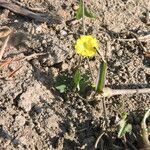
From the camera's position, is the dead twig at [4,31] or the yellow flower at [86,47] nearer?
the yellow flower at [86,47]

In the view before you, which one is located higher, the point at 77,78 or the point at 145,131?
the point at 77,78

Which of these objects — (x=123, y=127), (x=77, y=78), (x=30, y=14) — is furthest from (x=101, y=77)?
(x=30, y=14)

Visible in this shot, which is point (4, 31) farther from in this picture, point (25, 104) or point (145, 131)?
point (145, 131)

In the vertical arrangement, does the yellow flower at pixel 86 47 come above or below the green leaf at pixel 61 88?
above

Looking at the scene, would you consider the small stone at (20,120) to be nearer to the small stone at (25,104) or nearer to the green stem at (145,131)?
the small stone at (25,104)

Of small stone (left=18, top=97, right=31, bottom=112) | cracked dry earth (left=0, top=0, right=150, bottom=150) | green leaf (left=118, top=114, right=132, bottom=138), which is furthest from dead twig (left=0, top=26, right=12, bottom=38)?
green leaf (left=118, top=114, right=132, bottom=138)

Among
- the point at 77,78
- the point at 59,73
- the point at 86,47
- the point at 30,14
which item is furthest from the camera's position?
the point at 30,14

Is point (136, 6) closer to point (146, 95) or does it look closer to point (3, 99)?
point (146, 95)

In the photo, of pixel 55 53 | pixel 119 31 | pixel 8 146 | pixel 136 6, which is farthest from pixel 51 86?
pixel 136 6

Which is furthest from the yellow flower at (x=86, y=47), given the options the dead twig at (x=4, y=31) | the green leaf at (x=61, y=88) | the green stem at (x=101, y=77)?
the dead twig at (x=4, y=31)
